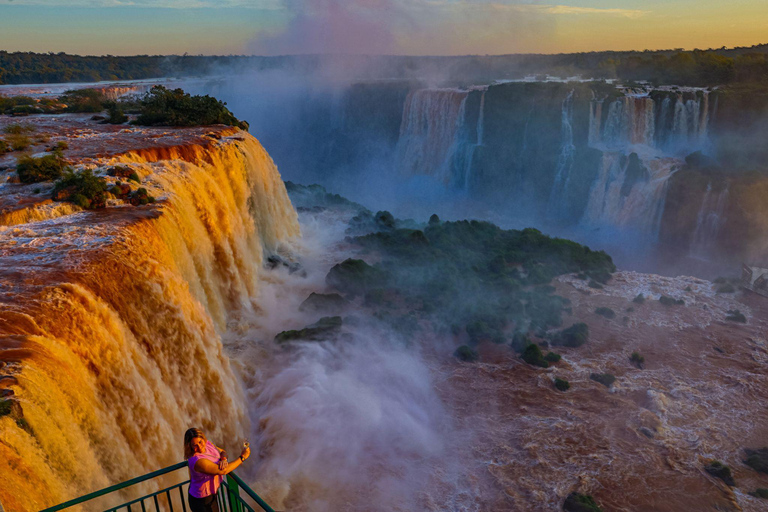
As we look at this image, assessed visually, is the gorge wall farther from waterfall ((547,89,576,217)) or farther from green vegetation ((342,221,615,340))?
green vegetation ((342,221,615,340))

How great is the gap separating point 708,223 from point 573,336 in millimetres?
14146

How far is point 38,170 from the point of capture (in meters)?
11.1

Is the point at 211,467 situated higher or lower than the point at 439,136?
higher

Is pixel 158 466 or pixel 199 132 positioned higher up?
pixel 199 132

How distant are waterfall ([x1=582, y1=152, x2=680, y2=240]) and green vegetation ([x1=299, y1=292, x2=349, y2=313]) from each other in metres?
18.4

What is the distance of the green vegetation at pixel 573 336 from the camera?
48.4 ft

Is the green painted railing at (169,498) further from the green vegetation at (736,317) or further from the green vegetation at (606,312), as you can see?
the green vegetation at (736,317)

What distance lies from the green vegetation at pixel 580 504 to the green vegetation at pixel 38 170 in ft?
40.4

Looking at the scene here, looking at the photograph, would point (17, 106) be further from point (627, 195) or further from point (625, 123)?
point (625, 123)

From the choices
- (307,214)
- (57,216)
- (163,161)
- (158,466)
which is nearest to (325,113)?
(307,214)

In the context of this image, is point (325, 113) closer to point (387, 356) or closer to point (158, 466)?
point (387, 356)

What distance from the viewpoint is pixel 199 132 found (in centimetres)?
1747

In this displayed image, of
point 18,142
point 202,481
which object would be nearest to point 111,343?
point 202,481

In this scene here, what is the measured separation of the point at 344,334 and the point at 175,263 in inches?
226
